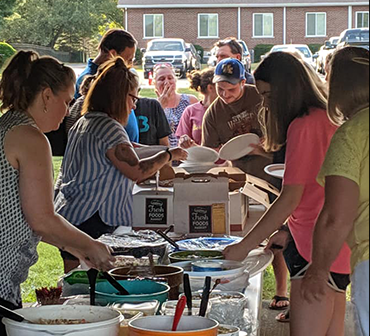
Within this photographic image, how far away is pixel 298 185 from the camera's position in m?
2.69

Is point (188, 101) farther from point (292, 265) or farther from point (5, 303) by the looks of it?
point (5, 303)

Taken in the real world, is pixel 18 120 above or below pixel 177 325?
above

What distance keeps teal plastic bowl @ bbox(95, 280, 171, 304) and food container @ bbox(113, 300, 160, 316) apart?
0.03 m

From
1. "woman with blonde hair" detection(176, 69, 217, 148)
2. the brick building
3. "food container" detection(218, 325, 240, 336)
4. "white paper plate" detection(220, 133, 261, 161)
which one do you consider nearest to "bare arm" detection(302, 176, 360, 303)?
"food container" detection(218, 325, 240, 336)

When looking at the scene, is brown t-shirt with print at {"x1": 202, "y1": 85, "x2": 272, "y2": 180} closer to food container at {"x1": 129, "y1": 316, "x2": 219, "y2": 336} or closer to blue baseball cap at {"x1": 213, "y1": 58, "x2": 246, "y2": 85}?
blue baseball cap at {"x1": 213, "y1": 58, "x2": 246, "y2": 85}

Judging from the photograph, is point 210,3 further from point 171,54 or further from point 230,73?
point 230,73

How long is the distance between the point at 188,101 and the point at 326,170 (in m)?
4.26

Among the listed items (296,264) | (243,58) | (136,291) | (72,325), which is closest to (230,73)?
(296,264)

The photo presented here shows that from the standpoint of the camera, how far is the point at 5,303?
88.4 inches

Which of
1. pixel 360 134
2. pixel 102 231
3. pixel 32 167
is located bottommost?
pixel 102 231

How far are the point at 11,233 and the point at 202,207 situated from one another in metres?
1.16

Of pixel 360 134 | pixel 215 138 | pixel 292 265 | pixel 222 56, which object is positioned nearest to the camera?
pixel 360 134

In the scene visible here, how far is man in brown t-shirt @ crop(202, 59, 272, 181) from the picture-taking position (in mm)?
4703

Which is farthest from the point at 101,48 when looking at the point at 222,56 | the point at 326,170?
the point at 326,170
